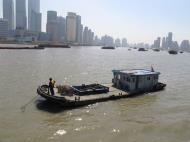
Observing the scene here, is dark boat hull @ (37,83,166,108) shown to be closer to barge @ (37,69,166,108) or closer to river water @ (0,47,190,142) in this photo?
barge @ (37,69,166,108)

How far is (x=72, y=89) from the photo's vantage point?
102ft

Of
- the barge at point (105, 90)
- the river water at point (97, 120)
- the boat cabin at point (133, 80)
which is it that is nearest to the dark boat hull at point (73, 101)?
the barge at point (105, 90)

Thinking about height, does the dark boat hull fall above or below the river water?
above

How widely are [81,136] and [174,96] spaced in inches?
797

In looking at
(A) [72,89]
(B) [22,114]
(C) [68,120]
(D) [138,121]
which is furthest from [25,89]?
(D) [138,121]

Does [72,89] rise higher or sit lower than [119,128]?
higher

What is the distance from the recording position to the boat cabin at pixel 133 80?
3462 cm

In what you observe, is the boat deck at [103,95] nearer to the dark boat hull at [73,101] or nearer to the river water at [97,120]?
the dark boat hull at [73,101]

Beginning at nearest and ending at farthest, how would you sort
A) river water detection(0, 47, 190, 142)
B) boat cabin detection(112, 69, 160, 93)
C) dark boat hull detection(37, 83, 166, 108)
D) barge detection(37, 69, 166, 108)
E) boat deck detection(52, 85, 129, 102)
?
1. river water detection(0, 47, 190, 142)
2. dark boat hull detection(37, 83, 166, 108)
3. barge detection(37, 69, 166, 108)
4. boat deck detection(52, 85, 129, 102)
5. boat cabin detection(112, 69, 160, 93)

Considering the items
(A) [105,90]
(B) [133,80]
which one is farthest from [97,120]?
(B) [133,80]

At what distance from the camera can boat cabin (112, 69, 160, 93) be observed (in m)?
34.6

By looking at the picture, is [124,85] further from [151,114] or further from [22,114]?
[22,114]

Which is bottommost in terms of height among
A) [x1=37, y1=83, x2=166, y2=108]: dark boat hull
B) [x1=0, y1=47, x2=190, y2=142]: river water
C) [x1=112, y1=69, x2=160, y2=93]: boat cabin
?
[x1=0, y1=47, x2=190, y2=142]: river water

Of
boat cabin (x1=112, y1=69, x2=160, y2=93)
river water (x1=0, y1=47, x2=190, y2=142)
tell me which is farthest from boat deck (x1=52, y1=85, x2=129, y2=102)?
boat cabin (x1=112, y1=69, x2=160, y2=93)
